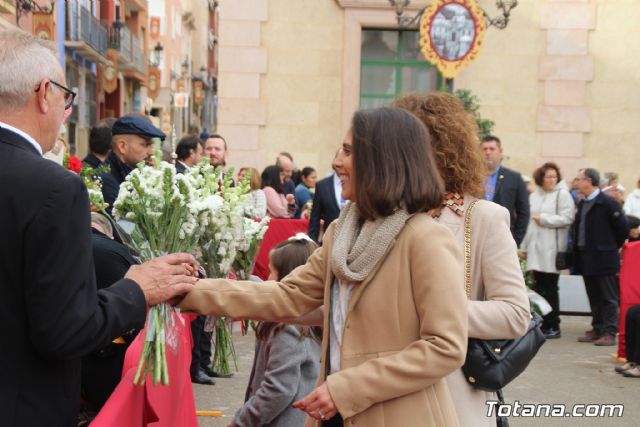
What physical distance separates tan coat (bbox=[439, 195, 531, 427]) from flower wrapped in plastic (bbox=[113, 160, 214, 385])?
3.21 ft

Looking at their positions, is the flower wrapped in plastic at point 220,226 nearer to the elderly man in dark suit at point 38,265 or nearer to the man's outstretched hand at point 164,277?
the man's outstretched hand at point 164,277

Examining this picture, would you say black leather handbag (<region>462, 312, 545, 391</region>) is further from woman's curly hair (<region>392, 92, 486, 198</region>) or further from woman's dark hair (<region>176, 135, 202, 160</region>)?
woman's dark hair (<region>176, 135, 202, 160</region>)

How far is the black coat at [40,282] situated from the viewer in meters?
2.54

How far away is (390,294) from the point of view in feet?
9.48

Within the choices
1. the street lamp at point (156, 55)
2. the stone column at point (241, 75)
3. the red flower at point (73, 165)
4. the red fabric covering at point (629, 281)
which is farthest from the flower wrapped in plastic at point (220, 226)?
the street lamp at point (156, 55)

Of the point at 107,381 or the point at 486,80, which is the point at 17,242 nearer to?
the point at 107,381

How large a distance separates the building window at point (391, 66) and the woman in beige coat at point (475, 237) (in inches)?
608

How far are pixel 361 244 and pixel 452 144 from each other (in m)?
0.81

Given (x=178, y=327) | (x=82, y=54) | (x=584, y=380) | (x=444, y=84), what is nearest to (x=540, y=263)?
(x=584, y=380)

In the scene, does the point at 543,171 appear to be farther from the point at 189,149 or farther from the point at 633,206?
the point at 189,149

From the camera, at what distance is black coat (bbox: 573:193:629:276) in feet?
35.7

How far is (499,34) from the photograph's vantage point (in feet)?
60.2

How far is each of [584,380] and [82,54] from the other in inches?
1007

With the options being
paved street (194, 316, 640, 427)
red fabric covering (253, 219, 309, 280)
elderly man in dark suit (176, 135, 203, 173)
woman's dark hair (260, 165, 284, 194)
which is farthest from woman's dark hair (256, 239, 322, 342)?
woman's dark hair (260, 165, 284, 194)
